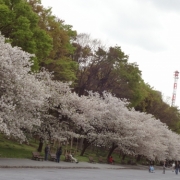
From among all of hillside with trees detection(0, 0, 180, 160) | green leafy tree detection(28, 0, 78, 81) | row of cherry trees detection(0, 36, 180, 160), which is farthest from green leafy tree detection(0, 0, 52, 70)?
green leafy tree detection(28, 0, 78, 81)

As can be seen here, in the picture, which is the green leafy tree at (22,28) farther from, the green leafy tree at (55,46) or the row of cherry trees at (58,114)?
the green leafy tree at (55,46)

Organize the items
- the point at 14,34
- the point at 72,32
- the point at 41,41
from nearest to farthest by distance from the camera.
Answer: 1. the point at 14,34
2. the point at 41,41
3. the point at 72,32

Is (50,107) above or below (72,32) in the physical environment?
below

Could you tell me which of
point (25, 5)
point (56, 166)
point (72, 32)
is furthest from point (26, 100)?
point (72, 32)

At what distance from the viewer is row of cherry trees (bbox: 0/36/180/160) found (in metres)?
26.6

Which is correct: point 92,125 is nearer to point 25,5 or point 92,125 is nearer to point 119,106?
point 119,106

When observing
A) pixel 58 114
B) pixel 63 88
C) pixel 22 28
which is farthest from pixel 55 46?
pixel 22 28

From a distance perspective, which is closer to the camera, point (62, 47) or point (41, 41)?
point (41, 41)

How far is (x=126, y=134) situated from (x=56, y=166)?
71.6 ft

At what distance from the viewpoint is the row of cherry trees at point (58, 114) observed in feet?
87.2

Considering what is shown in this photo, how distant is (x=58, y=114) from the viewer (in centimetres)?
4053

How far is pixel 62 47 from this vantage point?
160 feet

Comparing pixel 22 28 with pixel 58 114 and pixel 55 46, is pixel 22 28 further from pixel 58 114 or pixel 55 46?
pixel 55 46

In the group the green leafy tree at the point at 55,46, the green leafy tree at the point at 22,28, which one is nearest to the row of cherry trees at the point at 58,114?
the green leafy tree at the point at 22,28
